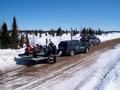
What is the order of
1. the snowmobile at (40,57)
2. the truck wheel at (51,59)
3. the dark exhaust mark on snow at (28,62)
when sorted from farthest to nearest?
the truck wheel at (51,59) < the dark exhaust mark on snow at (28,62) < the snowmobile at (40,57)

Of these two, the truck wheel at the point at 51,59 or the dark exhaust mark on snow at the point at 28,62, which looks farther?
the truck wheel at the point at 51,59

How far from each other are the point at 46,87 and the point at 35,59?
8.33m

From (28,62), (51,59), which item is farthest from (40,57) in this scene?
(51,59)

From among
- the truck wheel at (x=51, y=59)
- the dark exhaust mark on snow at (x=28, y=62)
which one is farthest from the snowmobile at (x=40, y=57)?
the dark exhaust mark on snow at (x=28, y=62)

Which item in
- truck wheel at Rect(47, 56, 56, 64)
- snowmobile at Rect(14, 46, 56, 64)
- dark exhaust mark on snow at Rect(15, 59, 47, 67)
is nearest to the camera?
snowmobile at Rect(14, 46, 56, 64)

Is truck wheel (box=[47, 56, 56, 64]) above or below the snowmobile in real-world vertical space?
below

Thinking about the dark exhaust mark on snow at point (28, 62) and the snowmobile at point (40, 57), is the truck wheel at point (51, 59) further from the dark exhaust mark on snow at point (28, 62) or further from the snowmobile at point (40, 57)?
the dark exhaust mark on snow at point (28, 62)

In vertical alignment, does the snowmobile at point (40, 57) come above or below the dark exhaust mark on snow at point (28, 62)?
above

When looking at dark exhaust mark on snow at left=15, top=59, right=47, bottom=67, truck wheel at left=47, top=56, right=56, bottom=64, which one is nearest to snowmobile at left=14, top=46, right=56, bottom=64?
truck wheel at left=47, top=56, right=56, bottom=64

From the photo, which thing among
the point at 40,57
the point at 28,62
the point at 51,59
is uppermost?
the point at 40,57

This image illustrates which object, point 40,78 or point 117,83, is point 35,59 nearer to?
point 40,78

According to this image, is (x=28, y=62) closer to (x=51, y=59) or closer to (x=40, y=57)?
(x=40, y=57)

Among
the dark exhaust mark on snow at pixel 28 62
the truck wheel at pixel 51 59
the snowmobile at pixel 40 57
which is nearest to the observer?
the snowmobile at pixel 40 57

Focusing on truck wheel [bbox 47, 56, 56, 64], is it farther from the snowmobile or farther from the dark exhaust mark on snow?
the dark exhaust mark on snow
